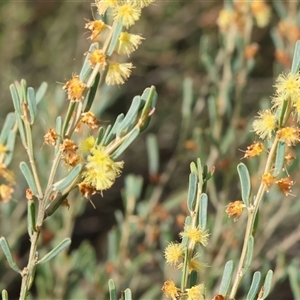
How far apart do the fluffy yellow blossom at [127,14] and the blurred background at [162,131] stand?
0.77 meters

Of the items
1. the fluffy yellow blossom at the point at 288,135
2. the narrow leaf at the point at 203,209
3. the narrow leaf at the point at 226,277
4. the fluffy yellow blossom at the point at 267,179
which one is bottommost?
the narrow leaf at the point at 226,277

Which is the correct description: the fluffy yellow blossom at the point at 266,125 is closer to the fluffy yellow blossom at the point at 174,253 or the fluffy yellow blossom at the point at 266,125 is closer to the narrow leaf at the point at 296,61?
the narrow leaf at the point at 296,61

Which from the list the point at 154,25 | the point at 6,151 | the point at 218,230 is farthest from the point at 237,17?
the point at 154,25

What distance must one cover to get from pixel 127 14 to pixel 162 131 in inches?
108

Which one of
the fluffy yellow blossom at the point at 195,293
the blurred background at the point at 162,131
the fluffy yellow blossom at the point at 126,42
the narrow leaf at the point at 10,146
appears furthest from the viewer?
the blurred background at the point at 162,131

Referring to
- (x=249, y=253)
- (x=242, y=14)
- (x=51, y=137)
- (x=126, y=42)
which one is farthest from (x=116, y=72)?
(x=242, y=14)

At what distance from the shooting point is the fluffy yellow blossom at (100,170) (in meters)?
0.94

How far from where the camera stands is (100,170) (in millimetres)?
937

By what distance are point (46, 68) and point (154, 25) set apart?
74 centimetres

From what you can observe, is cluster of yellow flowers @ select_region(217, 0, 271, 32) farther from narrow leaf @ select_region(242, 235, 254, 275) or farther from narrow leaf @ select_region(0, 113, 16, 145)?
narrow leaf @ select_region(242, 235, 254, 275)

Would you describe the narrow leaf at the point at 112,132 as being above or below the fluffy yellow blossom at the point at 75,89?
below

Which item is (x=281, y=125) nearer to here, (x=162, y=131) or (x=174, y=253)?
(x=174, y=253)

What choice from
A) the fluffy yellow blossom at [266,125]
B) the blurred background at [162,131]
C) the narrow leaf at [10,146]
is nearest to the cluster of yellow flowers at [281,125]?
the fluffy yellow blossom at [266,125]

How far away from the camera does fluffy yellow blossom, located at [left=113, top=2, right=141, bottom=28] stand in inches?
37.8
